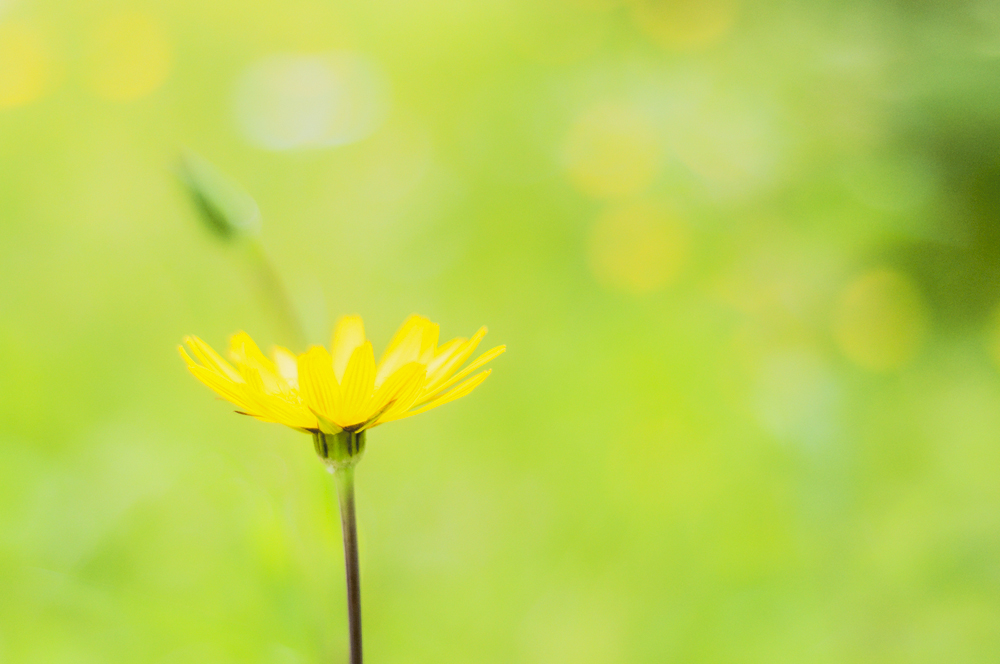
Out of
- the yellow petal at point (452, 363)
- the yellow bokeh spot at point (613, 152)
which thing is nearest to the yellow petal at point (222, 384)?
the yellow petal at point (452, 363)

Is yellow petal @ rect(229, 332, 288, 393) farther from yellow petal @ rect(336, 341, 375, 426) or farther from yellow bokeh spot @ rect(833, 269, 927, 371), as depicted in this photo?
yellow bokeh spot @ rect(833, 269, 927, 371)

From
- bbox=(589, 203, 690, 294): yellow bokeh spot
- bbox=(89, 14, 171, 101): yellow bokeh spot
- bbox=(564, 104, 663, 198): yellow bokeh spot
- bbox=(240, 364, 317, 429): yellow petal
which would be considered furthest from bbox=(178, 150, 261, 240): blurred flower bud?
bbox=(89, 14, 171, 101): yellow bokeh spot

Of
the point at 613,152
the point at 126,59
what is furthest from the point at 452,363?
the point at 126,59

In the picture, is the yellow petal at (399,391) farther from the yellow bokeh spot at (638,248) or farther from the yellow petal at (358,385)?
the yellow bokeh spot at (638,248)

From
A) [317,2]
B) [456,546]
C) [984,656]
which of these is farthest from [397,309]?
[317,2]

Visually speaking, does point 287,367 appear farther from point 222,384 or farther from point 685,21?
Answer: point 685,21

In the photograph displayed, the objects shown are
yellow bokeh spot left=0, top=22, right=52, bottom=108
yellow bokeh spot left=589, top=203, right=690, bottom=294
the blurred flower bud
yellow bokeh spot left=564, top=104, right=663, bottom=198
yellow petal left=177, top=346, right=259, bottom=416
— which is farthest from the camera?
yellow bokeh spot left=0, top=22, right=52, bottom=108

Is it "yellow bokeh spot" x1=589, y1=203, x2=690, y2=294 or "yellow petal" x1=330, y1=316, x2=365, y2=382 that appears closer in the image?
"yellow petal" x1=330, y1=316, x2=365, y2=382
